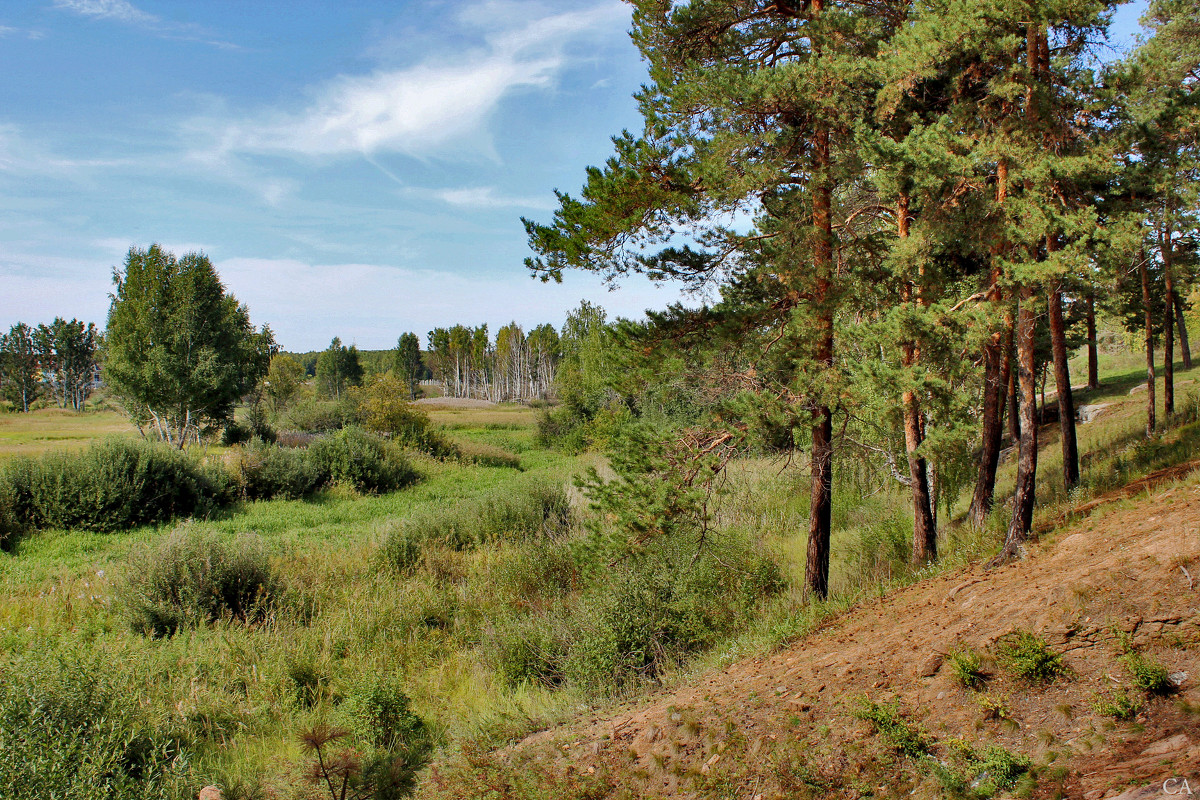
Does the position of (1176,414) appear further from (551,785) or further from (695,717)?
(551,785)

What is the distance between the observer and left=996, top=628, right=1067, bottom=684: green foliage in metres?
4.23

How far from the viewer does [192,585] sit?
9.38 meters

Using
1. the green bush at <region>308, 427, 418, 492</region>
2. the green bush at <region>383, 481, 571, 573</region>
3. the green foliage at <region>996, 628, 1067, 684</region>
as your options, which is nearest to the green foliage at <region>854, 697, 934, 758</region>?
the green foliage at <region>996, 628, 1067, 684</region>

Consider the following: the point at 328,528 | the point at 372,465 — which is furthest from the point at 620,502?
the point at 372,465

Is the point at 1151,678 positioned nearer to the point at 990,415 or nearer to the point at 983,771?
the point at 983,771

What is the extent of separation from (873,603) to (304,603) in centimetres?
876

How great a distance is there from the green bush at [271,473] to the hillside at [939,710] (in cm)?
1812

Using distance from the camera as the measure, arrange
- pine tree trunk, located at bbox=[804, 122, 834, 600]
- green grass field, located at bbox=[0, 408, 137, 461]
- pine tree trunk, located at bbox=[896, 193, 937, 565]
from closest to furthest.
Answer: pine tree trunk, located at bbox=[804, 122, 834, 600] → pine tree trunk, located at bbox=[896, 193, 937, 565] → green grass field, located at bbox=[0, 408, 137, 461]

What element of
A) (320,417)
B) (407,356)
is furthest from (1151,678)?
(407,356)

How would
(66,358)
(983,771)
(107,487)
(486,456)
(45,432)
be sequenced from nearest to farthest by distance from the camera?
1. (983,771)
2. (107,487)
3. (486,456)
4. (45,432)
5. (66,358)

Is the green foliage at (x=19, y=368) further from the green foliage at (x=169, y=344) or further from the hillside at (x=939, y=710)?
the hillside at (x=939, y=710)

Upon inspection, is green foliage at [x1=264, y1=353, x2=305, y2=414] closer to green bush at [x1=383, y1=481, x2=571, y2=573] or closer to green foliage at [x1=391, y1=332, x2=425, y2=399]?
green foliage at [x1=391, y1=332, x2=425, y2=399]

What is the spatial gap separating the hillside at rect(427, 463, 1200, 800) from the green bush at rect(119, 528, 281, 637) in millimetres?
6376

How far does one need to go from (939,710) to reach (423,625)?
753 cm
